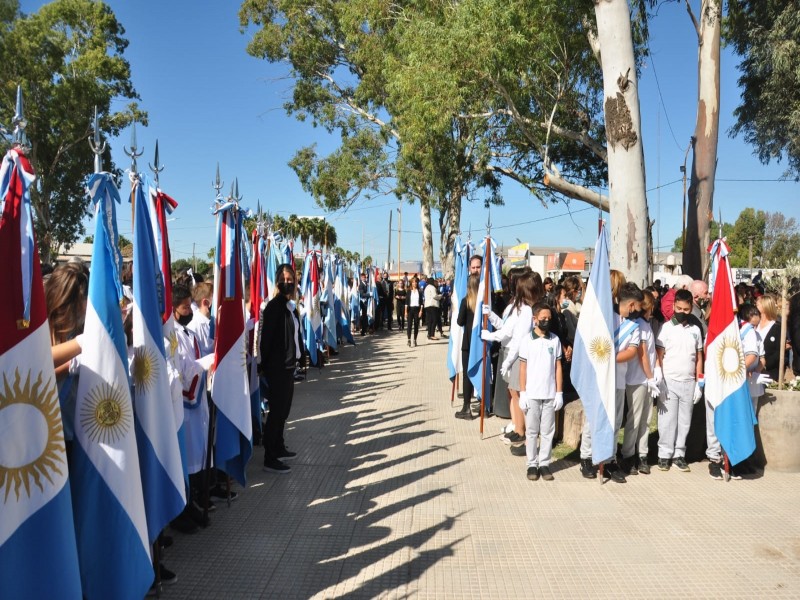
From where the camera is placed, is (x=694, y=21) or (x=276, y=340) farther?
(x=694, y=21)

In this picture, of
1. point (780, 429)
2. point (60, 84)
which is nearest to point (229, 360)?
point (780, 429)

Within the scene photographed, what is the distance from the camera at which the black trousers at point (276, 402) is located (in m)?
6.36

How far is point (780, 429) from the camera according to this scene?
20.7 feet

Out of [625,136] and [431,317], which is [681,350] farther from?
[431,317]

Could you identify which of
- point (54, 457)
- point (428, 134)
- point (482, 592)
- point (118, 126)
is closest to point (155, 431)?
point (54, 457)

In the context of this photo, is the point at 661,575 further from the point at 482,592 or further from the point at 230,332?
the point at 230,332

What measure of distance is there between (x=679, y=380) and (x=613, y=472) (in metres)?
1.14

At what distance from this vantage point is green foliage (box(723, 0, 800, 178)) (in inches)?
638

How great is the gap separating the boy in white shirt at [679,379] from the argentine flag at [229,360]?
4.16 metres

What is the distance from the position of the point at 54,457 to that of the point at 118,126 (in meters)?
26.6

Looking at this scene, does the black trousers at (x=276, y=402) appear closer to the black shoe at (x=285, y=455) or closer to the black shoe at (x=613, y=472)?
the black shoe at (x=285, y=455)

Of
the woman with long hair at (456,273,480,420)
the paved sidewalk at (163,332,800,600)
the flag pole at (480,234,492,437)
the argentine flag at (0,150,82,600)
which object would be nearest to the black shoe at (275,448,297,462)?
the paved sidewalk at (163,332,800,600)

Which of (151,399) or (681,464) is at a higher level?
(151,399)

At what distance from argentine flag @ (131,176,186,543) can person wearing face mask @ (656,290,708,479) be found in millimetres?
4772
